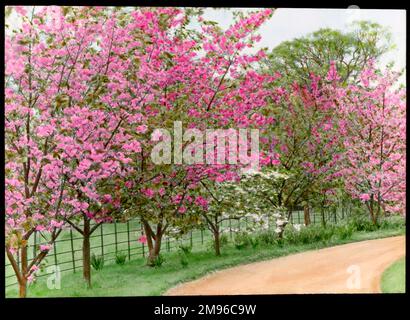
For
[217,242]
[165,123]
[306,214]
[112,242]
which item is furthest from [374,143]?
[112,242]

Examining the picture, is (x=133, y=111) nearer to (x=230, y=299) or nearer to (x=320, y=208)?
(x=230, y=299)

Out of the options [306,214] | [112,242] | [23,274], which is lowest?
[23,274]

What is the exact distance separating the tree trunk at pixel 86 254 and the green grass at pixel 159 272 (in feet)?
0.19

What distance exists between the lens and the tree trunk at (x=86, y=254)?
6.02 metres

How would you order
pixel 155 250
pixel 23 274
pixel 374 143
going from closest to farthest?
1. pixel 23 274
2. pixel 155 250
3. pixel 374 143

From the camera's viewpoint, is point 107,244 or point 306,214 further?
point 306,214

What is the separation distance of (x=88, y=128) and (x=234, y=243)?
2.33 metres

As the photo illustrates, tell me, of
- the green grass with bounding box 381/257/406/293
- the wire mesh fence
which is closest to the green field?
the wire mesh fence

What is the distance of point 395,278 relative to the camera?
20.0 ft

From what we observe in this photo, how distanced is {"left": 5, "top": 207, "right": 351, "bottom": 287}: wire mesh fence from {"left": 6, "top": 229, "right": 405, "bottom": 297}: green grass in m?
0.09

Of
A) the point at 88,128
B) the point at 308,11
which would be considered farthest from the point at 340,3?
the point at 88,128

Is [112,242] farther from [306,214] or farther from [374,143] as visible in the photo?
[374,143]

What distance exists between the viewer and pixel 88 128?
555 centimetres

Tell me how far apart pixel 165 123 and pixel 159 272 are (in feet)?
5.62
